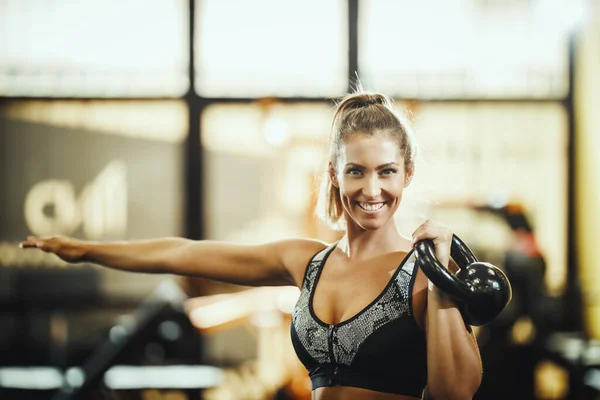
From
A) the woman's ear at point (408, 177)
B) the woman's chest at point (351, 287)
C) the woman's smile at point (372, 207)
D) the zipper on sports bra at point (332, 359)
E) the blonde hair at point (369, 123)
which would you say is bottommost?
the zipper on sports bra at point (332, 359)

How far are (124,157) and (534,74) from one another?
142 inches

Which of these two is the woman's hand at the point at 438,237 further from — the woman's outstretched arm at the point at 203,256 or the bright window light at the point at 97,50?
the bright window light at the point at 97,50

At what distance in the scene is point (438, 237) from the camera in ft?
4.06

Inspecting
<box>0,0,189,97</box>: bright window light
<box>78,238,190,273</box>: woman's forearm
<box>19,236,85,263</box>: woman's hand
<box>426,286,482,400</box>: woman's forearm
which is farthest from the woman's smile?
<box>0,0,189,97</box>: bright window light

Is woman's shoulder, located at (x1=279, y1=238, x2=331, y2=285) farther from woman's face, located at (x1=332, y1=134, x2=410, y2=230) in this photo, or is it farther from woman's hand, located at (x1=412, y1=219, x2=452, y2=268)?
woman's hand, located at (x1=412, y1=219, x2=452, y2=268)

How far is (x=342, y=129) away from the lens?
1439 millimetres

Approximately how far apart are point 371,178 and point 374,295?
259mm

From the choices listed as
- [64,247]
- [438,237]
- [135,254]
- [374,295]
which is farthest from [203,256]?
[438,237]

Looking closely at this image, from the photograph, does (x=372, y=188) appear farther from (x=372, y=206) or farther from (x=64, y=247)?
(x=64, y=247)

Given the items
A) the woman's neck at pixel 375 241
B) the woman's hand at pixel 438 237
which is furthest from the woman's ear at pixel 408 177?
the woman's hand at pixel 438 237

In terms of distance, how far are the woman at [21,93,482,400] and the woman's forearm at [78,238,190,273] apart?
39cm

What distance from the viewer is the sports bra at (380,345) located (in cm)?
134

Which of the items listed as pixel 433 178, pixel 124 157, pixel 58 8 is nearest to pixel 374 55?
pixel 433 178

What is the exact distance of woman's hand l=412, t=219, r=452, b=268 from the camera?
123cm
